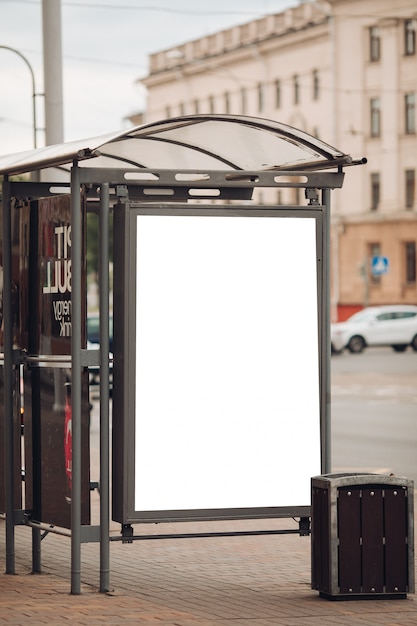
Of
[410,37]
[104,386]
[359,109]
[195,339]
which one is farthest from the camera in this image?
[359,109]

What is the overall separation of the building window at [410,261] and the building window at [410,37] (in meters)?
8.55

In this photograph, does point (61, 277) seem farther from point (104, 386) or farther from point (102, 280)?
point (104, 386)

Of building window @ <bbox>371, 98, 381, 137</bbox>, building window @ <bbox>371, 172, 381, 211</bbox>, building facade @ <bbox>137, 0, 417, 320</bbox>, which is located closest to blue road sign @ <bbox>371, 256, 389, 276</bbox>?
building facade @ <bbox>137, 0, 417, 320</bbox>

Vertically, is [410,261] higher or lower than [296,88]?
lower

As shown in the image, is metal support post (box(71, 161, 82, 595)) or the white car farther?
the white car

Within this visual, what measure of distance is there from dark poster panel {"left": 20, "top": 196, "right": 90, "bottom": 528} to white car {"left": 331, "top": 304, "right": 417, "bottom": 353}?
37.8m

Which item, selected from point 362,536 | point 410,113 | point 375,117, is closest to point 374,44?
point 375,117

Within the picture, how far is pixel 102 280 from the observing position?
26.9 ft

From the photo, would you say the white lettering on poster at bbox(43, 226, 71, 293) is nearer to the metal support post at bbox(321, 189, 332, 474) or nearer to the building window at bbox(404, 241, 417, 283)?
the metal support post at bbox(321, 189, 332, 474)

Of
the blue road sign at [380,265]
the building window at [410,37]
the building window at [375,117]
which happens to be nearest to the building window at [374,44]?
the building window at [410,37]

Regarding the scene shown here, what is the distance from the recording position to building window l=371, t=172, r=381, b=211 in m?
Result: 65.4

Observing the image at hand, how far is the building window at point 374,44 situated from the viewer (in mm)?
64500

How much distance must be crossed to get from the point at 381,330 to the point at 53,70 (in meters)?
34.1

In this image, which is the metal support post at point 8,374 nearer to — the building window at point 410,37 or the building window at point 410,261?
the building window at point 410,37
